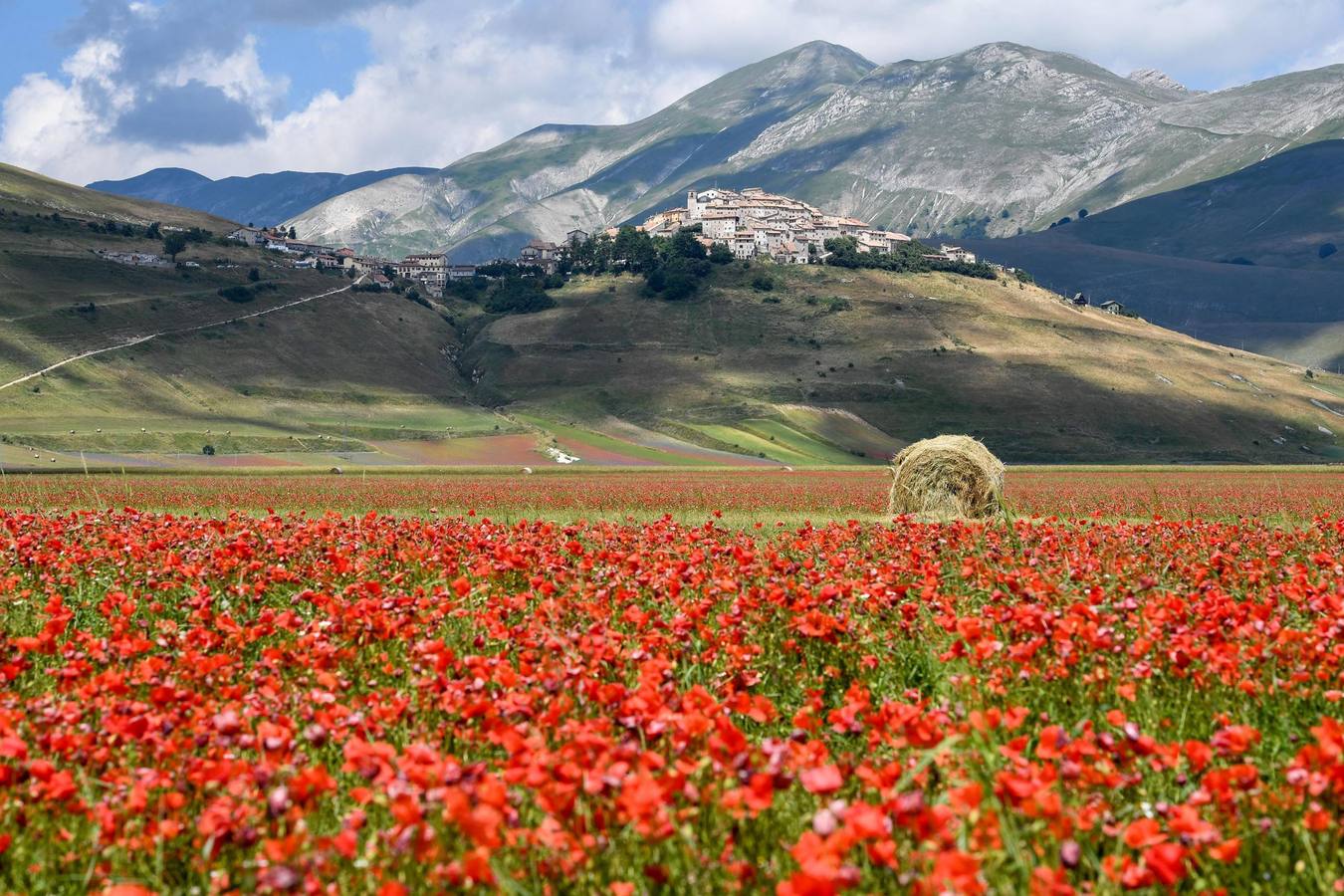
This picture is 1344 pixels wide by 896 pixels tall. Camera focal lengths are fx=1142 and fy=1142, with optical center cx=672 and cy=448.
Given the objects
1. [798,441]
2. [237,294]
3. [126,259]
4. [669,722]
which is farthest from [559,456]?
[126,259]

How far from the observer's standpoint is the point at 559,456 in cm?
11662

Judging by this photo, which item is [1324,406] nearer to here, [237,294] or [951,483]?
[951,483]

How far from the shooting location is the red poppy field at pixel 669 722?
16.1ft

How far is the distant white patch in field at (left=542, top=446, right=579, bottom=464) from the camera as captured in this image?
113 m

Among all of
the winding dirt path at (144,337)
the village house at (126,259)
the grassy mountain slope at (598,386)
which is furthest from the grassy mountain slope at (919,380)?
the village house at (126,259)

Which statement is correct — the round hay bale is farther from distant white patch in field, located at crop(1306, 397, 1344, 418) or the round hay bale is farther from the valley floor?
distant white patch in field, located at crop(1306, 397, 1344, 418)

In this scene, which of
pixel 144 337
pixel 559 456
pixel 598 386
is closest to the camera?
pixel 559 456

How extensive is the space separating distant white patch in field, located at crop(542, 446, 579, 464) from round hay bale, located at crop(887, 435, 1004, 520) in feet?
244

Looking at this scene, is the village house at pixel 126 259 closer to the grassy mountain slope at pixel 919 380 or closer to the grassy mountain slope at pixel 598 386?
the grassy mountain slope at pixel 598 386

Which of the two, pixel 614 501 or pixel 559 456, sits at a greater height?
pixel 614 501

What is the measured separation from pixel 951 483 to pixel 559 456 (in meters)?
81.2

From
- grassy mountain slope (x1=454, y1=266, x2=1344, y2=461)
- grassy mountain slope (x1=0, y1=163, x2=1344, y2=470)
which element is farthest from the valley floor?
grassy mountain slope (x1=454, y1=266, x2=1344, y2=461)

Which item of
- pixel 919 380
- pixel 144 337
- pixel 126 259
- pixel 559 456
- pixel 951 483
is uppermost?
pixel 126 259

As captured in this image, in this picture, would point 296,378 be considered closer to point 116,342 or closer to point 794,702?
point 116,342
